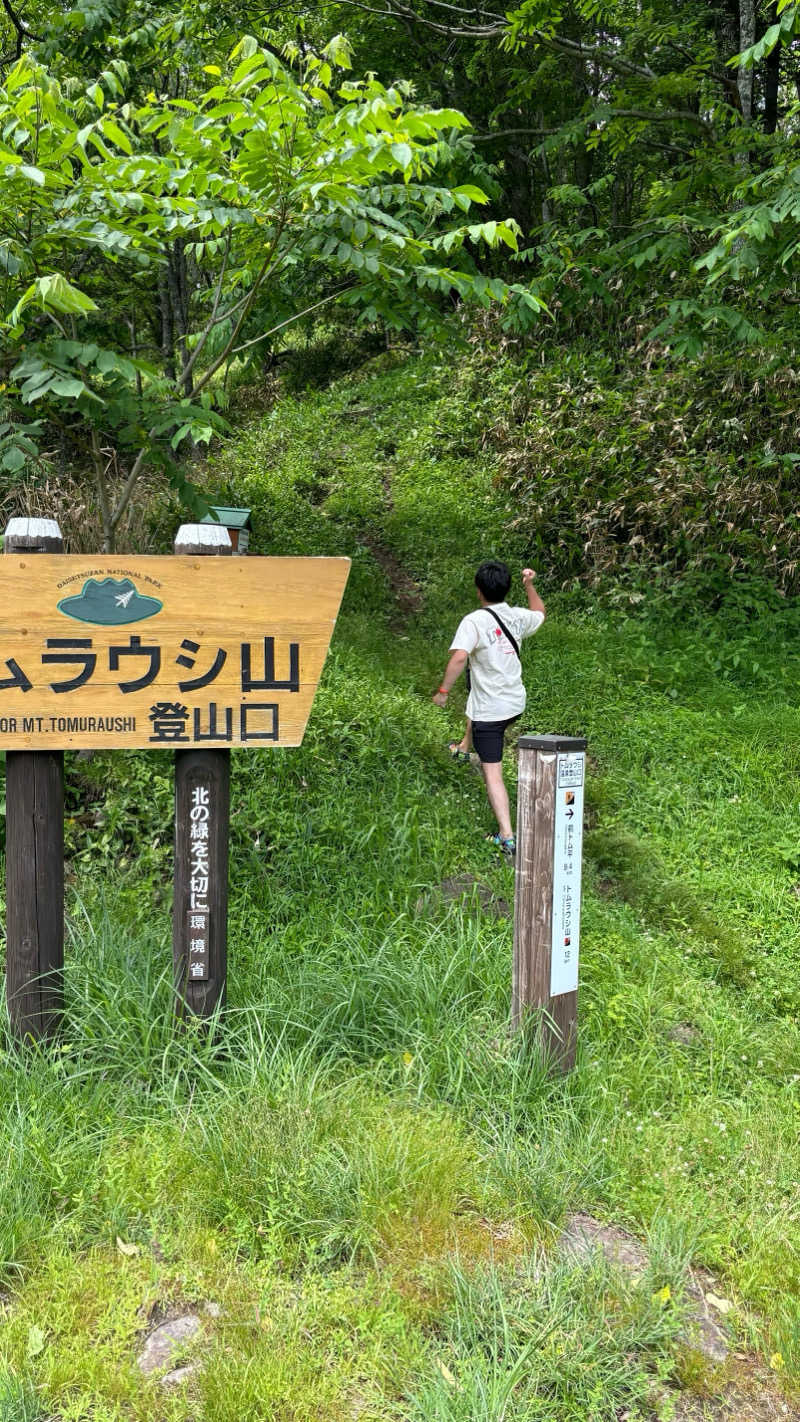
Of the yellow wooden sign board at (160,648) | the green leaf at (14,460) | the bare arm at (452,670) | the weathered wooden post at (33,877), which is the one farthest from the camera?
the bare arm at (452,670)

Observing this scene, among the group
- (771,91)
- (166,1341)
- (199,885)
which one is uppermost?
(771,91)

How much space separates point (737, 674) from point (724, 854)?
269cm

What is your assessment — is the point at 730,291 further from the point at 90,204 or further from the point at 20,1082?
the point at 20,1082

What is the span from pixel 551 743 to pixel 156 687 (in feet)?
4.55

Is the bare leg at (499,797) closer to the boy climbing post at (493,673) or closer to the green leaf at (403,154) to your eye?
the boy climbing post at (493,673)

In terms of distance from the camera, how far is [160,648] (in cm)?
347

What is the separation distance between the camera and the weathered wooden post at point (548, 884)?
343 cm

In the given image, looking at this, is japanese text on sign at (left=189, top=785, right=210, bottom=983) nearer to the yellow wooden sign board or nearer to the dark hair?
the yellow wooden sign board

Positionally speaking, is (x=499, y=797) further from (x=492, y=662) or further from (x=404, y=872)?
(x=404, y=872)

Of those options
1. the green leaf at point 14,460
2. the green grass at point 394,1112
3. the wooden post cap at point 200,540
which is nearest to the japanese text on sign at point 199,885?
the green grass at point 394,1112

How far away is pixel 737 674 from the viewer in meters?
8.10

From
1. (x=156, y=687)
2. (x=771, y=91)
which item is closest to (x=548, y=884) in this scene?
(x=156, y=687)

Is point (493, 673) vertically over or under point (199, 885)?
over

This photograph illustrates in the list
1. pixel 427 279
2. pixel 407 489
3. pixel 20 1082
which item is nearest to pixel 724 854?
pixel 427 279
